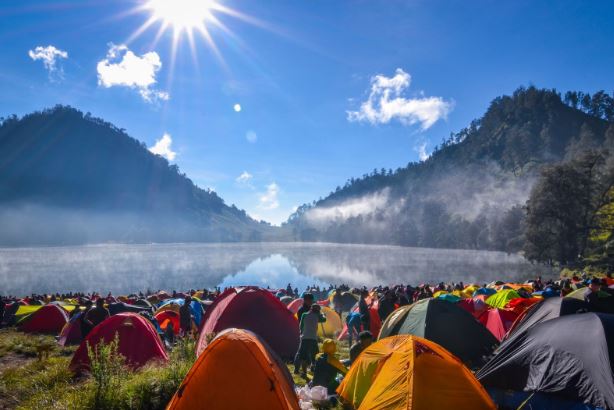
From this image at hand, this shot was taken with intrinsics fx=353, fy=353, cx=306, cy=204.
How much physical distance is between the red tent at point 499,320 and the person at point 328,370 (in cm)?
571

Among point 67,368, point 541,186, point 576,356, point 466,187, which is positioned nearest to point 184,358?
point 67,368

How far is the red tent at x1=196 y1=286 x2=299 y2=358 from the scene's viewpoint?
10.1 m

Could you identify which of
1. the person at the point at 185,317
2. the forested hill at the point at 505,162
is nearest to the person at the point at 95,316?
the person at the point at 185,317

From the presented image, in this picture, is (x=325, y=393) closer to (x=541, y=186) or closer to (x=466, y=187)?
(x=541, y=186)

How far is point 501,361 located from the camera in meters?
6.51

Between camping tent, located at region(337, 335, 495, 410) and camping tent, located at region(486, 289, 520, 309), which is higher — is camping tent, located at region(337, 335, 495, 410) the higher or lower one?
the higher one

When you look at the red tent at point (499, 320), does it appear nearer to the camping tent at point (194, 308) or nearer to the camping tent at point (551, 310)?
→ the camping tent at point (551, 310)

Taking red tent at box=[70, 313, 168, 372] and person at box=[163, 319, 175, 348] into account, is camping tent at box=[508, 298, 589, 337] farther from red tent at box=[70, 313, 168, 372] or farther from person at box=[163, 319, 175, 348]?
person at box=[163, 319, 175, 348]

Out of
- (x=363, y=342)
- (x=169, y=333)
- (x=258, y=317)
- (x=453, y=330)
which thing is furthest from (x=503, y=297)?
(x=169, y=333)

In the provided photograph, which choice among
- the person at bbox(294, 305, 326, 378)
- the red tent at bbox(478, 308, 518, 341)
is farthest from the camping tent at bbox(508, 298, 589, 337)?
the person at bbox(294, 305, 326, 378)

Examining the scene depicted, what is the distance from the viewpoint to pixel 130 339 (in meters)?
8.42

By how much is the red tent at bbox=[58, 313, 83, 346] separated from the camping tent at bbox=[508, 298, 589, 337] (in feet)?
43.9

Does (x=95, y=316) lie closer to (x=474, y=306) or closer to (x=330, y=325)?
(x=330, y=325)

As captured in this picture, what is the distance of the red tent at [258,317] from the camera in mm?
10055
